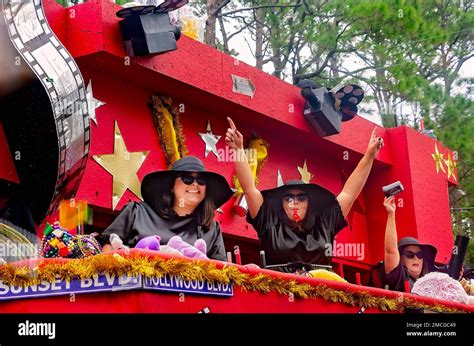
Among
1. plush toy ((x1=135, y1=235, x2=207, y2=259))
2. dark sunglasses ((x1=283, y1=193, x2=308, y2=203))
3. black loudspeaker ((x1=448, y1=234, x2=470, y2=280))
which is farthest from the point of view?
black loudspeaker ((x1=448, y1=234, x2=470, y2=280))

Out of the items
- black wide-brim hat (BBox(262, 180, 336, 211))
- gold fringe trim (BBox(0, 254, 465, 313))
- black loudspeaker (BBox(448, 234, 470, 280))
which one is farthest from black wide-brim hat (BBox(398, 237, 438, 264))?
gold fringe trim (BBox(0, 254, 465, 313))

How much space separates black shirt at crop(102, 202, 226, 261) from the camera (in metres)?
4.71

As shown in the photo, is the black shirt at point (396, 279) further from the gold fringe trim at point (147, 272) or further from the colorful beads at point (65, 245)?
the colorful beads at point (65, 245)

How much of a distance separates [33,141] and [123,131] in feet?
5.04

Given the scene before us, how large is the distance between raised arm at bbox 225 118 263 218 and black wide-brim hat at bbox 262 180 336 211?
94mm

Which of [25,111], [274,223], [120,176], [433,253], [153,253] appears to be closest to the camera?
[153,253]

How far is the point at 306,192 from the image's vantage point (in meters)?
5.57

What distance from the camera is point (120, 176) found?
650 cm

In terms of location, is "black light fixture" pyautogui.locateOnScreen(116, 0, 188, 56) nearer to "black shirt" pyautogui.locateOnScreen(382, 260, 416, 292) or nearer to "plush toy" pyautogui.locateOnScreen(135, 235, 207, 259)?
"black shirt" pyautogui.locateOnScreen(382, 260, 416, 292)

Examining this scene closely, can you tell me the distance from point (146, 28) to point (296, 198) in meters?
1.75

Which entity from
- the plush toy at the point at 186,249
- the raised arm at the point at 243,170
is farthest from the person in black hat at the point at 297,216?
the plush toy at the point at 186,249

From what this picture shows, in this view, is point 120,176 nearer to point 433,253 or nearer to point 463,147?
point 433,253
